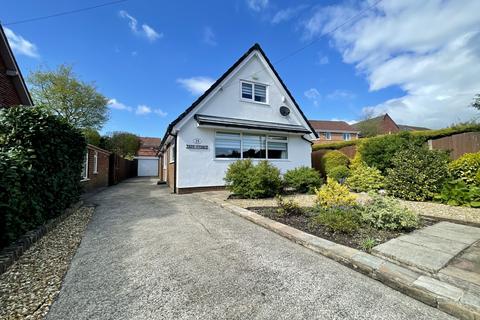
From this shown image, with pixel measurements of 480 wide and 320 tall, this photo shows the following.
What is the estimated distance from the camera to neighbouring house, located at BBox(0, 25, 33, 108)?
792 centimetres

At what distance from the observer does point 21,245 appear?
331 centimetres

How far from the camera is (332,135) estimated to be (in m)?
39.1

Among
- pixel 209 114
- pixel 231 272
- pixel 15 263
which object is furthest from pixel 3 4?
pixel 231 272

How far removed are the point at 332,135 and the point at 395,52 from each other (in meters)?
30.9

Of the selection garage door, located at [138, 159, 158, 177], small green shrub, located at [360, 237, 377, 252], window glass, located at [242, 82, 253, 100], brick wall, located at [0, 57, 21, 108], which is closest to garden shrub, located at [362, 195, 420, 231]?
small green shrub, located at [360, 237, 377, 252]

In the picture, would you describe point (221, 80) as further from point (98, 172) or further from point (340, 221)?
point (340, 221)

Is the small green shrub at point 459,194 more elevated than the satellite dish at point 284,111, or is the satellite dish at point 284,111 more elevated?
the satellite dish at point 284,111

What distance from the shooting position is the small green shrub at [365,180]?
923 cm

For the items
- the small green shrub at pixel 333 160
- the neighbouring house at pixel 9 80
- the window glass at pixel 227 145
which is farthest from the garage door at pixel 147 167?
the small green shrub at pixel 333 160

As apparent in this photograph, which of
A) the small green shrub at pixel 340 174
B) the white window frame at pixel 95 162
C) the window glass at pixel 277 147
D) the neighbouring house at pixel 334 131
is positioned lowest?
the small green shrub at pixel 340 174

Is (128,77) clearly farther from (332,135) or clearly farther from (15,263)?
(332,135)

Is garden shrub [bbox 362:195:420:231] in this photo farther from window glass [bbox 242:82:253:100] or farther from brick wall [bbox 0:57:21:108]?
brick wall [bbox 0:57:21:108]

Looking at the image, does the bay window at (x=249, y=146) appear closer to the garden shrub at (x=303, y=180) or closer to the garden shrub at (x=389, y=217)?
the garden shrub at (x=303, y=180)

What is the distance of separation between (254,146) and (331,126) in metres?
33.3
